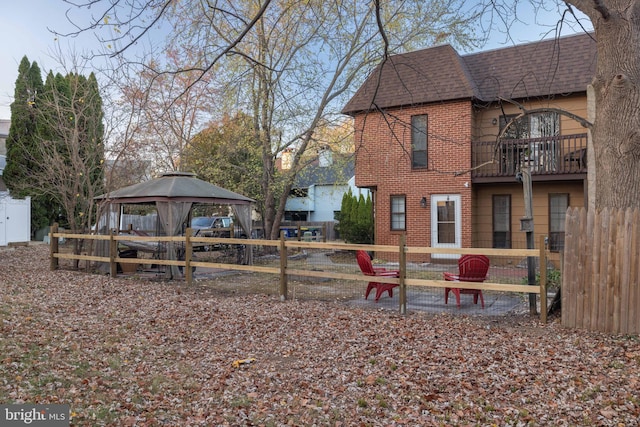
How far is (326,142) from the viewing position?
1997cm

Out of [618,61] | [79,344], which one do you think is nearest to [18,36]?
[79,344]

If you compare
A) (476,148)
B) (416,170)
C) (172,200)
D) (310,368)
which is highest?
(476,148)

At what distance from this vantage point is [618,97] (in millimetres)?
6539

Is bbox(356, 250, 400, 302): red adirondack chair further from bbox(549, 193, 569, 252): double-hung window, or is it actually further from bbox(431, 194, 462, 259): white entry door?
bbox(549, 193, 569, 252): double-hung window

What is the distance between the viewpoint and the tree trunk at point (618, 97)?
6469mm

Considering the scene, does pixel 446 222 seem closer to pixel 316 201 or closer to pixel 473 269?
pixel 473 269

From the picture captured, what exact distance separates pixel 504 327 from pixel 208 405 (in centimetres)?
462

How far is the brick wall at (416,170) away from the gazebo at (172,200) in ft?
15.5

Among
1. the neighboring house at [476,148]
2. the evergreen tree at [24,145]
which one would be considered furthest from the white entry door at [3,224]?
the neighboring house at [476,148]

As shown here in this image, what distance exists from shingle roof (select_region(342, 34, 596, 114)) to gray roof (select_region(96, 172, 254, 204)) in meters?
5.65

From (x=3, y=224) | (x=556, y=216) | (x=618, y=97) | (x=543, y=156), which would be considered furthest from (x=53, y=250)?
(x=556, y=216)

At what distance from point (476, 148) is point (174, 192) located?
9.82m

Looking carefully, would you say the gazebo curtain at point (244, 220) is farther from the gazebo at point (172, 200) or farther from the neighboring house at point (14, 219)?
the neighboring house at point (14, 219)

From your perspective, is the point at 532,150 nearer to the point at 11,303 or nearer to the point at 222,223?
the point at 11,303
